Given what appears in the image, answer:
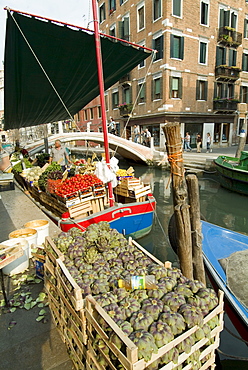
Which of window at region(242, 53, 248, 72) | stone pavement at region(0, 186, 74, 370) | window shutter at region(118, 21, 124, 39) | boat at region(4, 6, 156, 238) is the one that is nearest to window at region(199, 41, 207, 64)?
window at region(242, 53, 248, 72)

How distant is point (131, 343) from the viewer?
1373 millimetres

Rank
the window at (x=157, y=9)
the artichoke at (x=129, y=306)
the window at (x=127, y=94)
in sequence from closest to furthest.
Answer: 1. the artichoke at (x=129, y=306)
2. the window at (x=157, y=9)
3. the window at (x=127, y=94)

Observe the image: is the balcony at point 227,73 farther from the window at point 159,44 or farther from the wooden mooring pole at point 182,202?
the wooden mooring pole at point 182,202

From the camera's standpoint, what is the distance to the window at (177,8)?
63.2 feet

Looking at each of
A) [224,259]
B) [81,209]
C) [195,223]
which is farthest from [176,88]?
[195,223]

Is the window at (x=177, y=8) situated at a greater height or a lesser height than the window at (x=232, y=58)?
greater

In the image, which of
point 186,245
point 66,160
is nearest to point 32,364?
point 186,245

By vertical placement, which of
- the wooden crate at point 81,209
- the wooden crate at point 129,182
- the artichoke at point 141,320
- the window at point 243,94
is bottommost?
the wooden crate at point 81,209

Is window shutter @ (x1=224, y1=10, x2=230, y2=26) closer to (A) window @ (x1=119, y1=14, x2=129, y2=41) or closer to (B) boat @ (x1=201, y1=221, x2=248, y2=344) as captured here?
(A) window @ (x1=119, y1=14, x2=129, y2=41)

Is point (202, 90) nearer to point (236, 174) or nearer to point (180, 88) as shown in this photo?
point (180, 88)

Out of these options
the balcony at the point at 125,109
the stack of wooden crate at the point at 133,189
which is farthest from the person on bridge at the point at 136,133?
the stack of wooden crate at the point at 133,189

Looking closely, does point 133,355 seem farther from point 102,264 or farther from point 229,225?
point 229,225

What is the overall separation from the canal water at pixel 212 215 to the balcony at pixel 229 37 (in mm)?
14574

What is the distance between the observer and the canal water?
11.7ft
